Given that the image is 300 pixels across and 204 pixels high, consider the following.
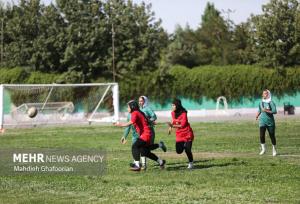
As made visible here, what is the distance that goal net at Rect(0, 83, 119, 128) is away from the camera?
127 ft

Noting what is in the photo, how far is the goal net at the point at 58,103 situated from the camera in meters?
38.7

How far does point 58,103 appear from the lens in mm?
40719

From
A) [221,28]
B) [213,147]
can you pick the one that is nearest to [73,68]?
[221,28]

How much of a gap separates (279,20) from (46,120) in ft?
109

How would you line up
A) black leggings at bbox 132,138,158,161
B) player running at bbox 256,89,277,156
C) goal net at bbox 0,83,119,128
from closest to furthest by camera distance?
black leggings at bbox 132,138,158,161
player running at bbox 256,89,277,156
goal net at bbox 0,83,119,128

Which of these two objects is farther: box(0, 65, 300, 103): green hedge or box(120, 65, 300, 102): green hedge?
box(120, 65, 300, 102): green hedge

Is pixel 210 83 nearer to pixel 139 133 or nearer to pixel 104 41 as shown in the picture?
pixel 104 41

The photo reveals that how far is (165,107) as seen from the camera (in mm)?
61812

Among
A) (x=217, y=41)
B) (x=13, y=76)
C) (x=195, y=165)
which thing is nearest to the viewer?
(x=195, y=165)

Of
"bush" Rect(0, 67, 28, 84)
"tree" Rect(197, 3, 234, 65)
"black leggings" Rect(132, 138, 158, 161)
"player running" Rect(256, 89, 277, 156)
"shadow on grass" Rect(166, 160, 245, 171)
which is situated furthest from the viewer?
"tree" Rect(197, 3, 234, 65)

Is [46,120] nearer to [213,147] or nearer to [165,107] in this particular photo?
[213,147]

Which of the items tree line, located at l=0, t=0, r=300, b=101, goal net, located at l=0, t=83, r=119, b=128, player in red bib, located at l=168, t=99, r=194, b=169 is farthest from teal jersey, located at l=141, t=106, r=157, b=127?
tree line, located at l=0, t=0, r=300, b=101

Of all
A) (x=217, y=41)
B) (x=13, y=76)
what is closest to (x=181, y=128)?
(x=13, y=76)

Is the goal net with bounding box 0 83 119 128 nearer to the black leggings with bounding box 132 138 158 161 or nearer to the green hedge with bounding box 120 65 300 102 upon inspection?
the green hedge with bounding box 120 65 300 102
